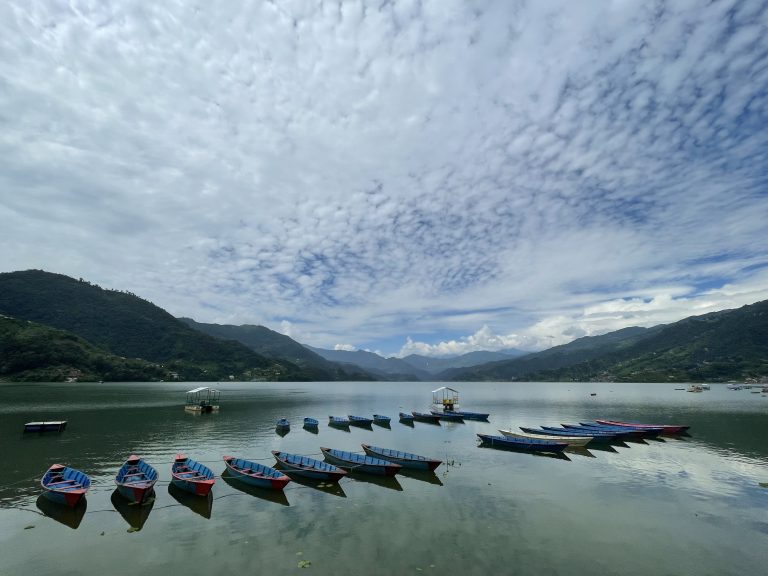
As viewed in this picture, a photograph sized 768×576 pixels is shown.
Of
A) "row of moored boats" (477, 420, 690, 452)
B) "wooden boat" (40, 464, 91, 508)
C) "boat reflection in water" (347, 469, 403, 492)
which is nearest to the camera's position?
"wooden boat" (40, 464, 91, 508)

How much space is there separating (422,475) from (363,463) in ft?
20.5

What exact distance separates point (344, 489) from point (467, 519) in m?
12.2

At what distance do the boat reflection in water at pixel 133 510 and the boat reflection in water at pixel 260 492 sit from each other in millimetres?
6522

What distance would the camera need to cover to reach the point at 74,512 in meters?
27.3

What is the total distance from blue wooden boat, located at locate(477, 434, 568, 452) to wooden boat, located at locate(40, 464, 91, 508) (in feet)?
157

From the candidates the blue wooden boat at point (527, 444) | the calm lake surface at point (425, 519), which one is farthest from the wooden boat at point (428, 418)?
the calm lake surface at point (425, 519)

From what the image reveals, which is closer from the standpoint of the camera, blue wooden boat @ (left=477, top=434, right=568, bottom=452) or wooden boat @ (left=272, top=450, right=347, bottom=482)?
wooden boat @ (left=272, top=450, right=347, bottom=482)

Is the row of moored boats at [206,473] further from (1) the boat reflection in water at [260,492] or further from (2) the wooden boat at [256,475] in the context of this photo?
(1) the boat reflection in water at [260,492]

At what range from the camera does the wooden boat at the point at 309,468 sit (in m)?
35.0

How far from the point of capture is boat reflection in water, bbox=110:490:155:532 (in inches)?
1012

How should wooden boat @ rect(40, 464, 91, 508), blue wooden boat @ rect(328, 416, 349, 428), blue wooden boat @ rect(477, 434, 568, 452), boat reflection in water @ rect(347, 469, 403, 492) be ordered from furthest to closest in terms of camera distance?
blue wooden boat @ rect(328, 416, 349, 428) < blue wooden boat @ rect(477, 434, 568, 452) < boat reflection in water @ rect(347, 469, 403, 492) < wooden boat @ rect(40, 464, 91, 508)

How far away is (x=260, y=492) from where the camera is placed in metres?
32.7

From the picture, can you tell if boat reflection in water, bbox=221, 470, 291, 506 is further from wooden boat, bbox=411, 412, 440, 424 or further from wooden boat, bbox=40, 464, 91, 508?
wooden boat, bbox=411, 412, 440, 424

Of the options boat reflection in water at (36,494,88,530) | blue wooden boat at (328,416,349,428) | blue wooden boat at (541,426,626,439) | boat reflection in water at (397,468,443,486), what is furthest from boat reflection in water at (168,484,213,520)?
blue wooden boat at (541,426,626,439)
